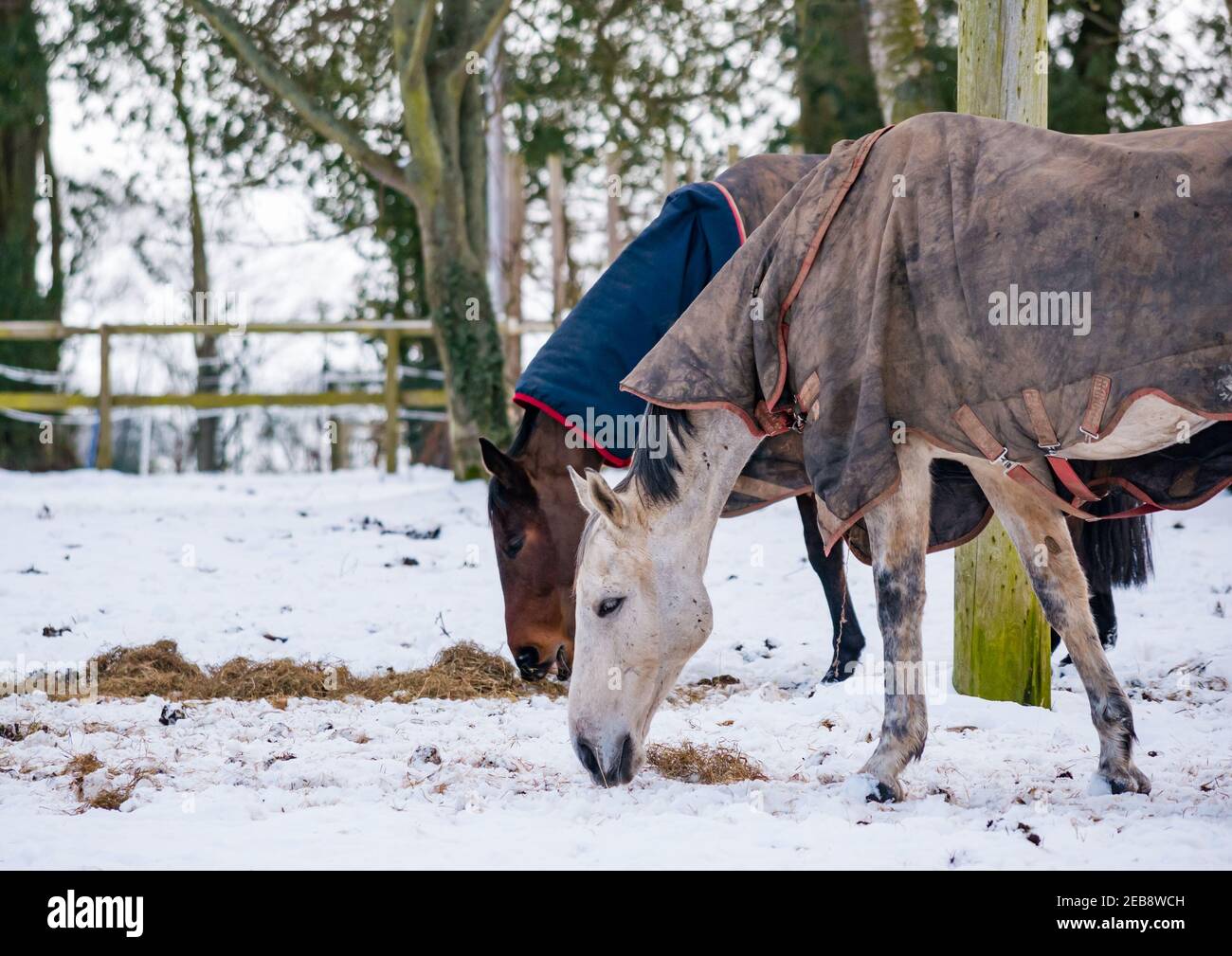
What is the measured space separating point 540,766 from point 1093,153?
2.18 meters

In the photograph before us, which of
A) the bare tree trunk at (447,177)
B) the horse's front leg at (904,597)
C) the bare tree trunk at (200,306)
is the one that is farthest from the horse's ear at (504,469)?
the bare tree trunk at (200,306)

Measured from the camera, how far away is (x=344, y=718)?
4336mm

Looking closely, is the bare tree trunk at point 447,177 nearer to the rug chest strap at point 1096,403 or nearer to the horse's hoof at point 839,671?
the horse's hoof at point 839,671

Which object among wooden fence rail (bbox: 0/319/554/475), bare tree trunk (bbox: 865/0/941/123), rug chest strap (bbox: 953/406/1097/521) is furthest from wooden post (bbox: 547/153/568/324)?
rug chest strap (bbox: 953/406/1097/521)

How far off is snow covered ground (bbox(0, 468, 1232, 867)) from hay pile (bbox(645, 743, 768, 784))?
0.08 meters

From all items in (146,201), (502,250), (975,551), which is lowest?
(975,551)

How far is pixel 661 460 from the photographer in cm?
345

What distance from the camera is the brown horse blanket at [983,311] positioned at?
278 cm

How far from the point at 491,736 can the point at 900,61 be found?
5.50 meters

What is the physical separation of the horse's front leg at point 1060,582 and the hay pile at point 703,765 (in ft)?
2.95

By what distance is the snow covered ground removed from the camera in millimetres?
2754
